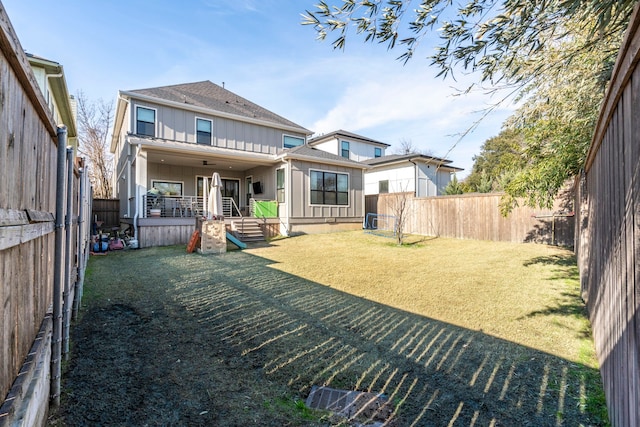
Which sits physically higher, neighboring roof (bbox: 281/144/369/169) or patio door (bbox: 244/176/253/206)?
neighboring roof (bbox: 281/144/369/169)

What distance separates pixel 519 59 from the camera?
4184 millimetres

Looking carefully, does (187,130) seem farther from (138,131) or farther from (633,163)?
(633,163)

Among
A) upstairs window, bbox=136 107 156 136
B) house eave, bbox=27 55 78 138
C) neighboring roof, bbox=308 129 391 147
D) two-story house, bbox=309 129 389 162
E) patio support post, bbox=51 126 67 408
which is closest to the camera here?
patio support post, bbox=51 126 67 408

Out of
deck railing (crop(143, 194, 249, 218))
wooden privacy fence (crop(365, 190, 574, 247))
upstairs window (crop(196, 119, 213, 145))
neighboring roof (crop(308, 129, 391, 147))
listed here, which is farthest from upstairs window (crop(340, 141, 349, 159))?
upstairs window (crop(196, 119, 213, 145))

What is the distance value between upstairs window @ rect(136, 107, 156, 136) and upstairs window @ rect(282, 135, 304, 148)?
6343mm

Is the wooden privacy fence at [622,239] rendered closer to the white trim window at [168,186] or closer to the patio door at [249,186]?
the patio door at [249,186]

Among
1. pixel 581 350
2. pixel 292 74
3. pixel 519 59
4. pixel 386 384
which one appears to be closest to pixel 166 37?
pixel 292 74

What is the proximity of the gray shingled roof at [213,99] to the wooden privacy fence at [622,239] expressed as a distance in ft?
47.9

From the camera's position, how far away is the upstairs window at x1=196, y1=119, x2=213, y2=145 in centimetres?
1396

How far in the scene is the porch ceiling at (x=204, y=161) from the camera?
12289mm

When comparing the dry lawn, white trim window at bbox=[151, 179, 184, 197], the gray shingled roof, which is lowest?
the dry lawn

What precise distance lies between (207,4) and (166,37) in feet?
8.50

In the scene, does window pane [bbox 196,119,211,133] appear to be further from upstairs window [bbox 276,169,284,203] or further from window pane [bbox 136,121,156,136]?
upstairs window [bbox 276,169,284,203]

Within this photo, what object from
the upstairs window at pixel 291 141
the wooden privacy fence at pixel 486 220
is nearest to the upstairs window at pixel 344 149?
the upstairs window at pixel 291 141
